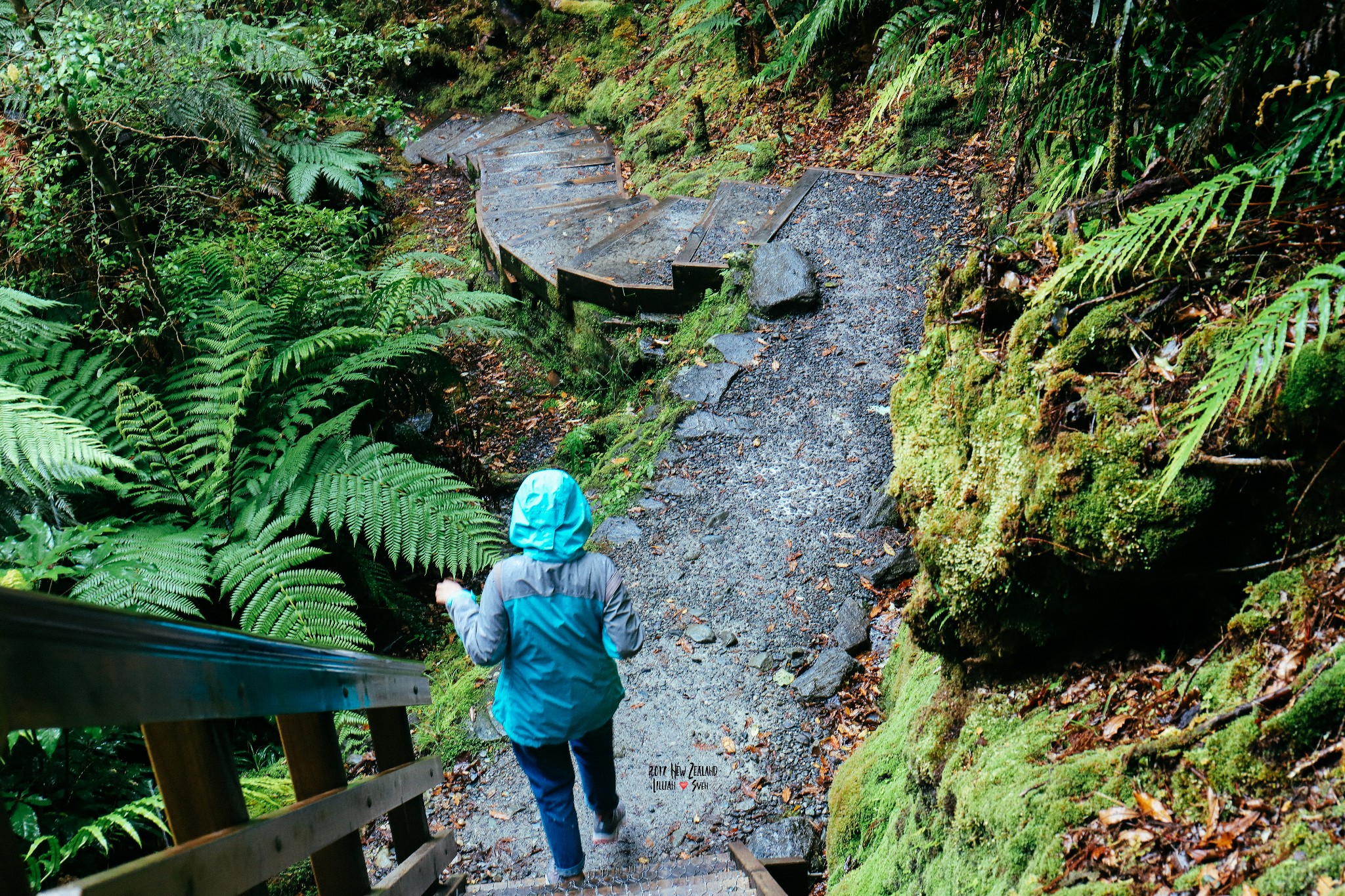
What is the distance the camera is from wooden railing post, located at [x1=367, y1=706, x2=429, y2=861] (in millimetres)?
2490

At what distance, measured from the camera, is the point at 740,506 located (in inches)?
195

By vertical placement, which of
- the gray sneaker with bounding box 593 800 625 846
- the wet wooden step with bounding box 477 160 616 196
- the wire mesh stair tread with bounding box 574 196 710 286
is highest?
the wet wooden step with bounding box 477 160 616 196

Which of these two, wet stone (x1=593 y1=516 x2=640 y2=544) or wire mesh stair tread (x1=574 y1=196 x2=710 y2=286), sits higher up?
wire mesh stair tread (x1=574 y1=196 x2=710 y2=286)

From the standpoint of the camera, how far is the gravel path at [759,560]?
3.54 metres

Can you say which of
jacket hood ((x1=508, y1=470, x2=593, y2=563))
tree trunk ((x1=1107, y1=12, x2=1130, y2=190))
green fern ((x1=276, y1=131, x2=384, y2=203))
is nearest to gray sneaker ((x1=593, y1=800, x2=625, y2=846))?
jacket hood ((x1=508, y1=470, x2=593, y2=563))

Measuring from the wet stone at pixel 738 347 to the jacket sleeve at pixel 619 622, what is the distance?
11.0ft

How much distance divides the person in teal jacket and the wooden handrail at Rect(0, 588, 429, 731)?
3.83 ft

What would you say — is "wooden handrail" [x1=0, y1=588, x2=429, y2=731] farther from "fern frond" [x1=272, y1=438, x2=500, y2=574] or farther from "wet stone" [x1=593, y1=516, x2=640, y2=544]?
"wet stone" [x1=593, y1=516, x2=640, y2=544]

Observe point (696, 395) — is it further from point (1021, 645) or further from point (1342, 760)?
point (1342, 760)

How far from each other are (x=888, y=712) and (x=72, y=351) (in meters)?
4.83

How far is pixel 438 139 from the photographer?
461 inches

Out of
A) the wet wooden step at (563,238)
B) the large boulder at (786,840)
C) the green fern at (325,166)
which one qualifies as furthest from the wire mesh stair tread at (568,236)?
the large boulder at (786,840)

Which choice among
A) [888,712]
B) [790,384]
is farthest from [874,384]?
[888,712]

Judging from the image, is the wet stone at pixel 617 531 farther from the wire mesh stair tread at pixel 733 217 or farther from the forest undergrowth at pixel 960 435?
the wire mesh stair tread at pixel 733 217
